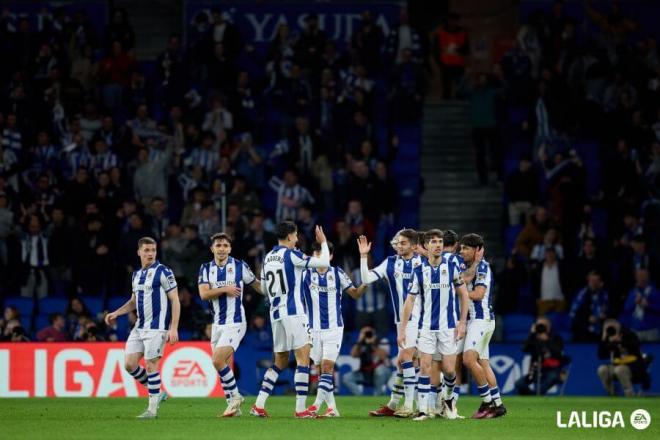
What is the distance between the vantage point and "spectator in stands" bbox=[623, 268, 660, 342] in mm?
24062

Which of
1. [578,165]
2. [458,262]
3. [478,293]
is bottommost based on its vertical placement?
[478,293]

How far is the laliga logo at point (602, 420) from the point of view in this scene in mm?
15648

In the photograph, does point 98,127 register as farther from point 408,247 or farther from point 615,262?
point 408,247

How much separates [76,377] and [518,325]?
295 inches

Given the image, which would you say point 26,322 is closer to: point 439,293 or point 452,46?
point 452,46

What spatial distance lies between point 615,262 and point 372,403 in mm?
6421

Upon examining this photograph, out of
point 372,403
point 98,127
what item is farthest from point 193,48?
point 372,403

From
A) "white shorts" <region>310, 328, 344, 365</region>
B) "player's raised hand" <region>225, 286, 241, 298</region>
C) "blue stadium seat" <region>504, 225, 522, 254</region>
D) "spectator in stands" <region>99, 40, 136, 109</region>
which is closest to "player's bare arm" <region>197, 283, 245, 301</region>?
"player's raised hand" <region>225, 286, 241, 298</region>

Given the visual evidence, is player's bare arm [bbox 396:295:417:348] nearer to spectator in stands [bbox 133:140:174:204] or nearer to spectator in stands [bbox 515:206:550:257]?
spectator in stands [bbox 515:206:550:257]

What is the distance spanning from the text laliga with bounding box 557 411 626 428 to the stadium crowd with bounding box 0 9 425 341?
707cm

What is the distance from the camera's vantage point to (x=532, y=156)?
27.6 metres

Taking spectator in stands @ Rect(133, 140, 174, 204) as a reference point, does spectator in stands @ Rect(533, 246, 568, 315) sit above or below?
below

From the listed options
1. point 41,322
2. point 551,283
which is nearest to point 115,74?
point 41,322

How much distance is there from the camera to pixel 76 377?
22.4 meters
